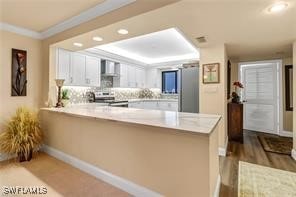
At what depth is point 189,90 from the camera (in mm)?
4238

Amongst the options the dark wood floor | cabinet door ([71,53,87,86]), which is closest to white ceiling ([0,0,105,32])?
cabinet door ([71,53,87,86])

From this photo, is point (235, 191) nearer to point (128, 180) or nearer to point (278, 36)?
point (128, 180)

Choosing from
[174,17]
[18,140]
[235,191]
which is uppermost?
[174,17]

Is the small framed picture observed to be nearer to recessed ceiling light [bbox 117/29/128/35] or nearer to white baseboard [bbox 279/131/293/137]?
recessed ceiling light [bbox 117/29/128/35]

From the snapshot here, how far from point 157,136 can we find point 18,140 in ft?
8.09

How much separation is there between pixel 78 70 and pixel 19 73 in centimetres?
127

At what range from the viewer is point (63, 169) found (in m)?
2.59

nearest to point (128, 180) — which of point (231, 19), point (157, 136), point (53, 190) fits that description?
point (157, 136)

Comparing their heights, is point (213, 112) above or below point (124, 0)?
below

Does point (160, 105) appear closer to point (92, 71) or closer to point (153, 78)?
point (153, 78)

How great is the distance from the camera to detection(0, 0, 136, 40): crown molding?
2168 mm

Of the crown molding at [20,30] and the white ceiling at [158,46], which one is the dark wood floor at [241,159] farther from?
the crown molding at [20,30]

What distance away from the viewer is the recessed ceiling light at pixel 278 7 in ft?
5.94

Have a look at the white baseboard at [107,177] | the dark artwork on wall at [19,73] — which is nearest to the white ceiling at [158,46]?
the dark artwork on wall at [19,73]
